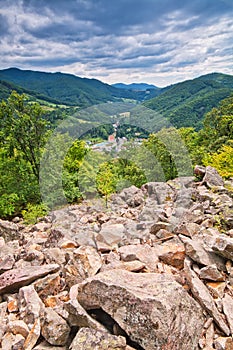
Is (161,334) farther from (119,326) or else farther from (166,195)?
(166,195)

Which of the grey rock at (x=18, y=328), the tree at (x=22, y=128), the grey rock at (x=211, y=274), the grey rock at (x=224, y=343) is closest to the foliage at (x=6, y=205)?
the tree at (x=22, y=128)

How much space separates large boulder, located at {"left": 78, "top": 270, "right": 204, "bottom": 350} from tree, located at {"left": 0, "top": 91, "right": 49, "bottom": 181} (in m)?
20.8

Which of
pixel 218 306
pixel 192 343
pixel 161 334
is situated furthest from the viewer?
pixel 218 306

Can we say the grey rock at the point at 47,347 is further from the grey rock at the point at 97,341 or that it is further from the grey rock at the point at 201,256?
the grey rock at the point at 201,256

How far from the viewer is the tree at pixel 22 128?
22312mm

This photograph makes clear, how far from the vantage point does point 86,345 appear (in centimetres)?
334

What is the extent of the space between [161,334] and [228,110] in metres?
42.7

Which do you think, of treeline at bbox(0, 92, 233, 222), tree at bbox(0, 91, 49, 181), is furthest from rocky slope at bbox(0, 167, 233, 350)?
tree at bbox(0, 91, 49, 181)

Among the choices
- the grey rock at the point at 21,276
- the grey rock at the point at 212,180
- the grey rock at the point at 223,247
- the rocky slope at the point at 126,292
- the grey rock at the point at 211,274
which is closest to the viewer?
the rocky slope at the point at 126,292

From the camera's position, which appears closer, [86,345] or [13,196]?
[86,345]

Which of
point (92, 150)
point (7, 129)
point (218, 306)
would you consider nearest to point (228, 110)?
point (92, 150)

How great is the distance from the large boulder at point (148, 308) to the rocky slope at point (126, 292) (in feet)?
0.04

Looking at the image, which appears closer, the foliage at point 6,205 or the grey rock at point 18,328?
the grey rock at point 18,328

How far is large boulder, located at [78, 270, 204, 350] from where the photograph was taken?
130 inches
